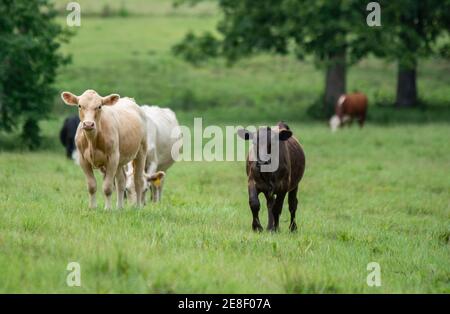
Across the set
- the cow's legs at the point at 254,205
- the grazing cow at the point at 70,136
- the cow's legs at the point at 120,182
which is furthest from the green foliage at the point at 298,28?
the cow's legs at the point at 254,205

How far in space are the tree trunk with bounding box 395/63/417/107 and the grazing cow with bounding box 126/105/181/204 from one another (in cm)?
2130

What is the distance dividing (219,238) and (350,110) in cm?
2294

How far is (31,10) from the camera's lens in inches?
1050

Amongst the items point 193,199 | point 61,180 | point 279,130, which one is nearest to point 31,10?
point 61,180

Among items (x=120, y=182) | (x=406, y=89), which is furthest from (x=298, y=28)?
(x=120, y=182)

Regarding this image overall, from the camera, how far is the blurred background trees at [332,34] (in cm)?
3378

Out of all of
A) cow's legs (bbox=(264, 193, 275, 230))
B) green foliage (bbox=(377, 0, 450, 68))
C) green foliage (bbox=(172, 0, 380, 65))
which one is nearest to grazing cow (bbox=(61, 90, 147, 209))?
cow's legs (bbox=(264, 193, 275, 230))

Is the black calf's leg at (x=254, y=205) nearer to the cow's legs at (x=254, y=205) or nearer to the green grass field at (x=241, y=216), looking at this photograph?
the cow's legs at (x=254, y=205)

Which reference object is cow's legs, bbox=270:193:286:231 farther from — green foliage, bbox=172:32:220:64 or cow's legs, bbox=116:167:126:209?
green foliage, bbox=172:32:220:64

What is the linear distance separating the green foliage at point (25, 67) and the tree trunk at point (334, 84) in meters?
12.5

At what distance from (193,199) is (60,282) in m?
7.91

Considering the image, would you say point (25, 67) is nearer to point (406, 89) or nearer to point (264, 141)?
point (264, 141)

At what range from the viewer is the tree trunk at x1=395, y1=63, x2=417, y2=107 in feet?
123
